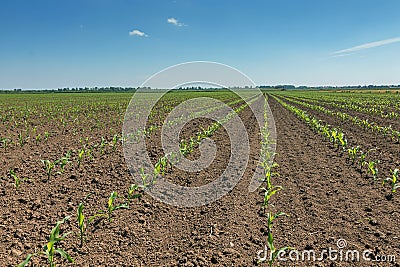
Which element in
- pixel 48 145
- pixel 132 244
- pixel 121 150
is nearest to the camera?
pixel 132 244

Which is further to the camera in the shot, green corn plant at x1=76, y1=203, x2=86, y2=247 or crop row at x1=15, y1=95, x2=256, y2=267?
green corn plant at x1=76, y1=203, x2=86, y2=247

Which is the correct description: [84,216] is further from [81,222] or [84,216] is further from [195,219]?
[195,219]

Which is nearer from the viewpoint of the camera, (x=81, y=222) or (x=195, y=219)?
(x=81, y=222)

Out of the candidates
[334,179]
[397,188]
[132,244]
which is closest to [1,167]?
[132,244]

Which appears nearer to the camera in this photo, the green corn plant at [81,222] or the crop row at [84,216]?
the crop row at [84,216]

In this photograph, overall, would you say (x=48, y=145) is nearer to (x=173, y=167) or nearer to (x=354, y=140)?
(x=173, y=167)

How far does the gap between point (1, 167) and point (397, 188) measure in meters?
7.44

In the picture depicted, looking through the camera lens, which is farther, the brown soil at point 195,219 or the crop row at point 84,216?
the brown soil at point 195,219

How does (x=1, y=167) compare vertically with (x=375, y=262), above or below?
above

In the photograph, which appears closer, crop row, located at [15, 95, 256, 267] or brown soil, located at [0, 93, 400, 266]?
crop row, located at [15, 95, 256, 267]

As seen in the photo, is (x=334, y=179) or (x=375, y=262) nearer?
(x=375, y=262)

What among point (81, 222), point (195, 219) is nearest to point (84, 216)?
point (81, 222)

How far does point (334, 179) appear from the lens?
19.0 ft

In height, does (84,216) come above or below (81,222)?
below
